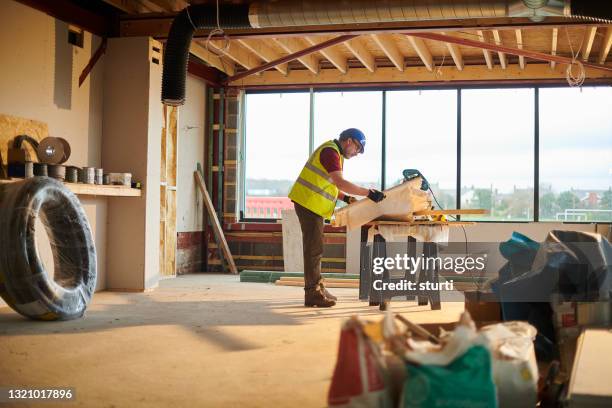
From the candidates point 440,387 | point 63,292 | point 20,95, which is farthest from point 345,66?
point 440,387

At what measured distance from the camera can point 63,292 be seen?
5828 mm

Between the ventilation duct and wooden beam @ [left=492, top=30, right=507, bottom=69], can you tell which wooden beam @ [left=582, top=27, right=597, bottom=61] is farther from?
the ventilation duct

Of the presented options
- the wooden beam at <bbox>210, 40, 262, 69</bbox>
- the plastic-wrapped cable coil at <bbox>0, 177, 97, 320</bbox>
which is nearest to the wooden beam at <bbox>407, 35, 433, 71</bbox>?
the wooden beam at <bbox>210, 40, 262, 69</bbox>

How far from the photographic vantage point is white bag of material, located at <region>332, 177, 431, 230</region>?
664cm

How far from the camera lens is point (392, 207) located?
21.9ft

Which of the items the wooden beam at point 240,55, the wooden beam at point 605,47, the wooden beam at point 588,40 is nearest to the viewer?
the wooden beam at point 588,40

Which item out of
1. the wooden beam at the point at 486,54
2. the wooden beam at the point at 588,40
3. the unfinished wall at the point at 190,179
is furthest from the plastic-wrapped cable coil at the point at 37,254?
the wooden beam at the point at 588,40

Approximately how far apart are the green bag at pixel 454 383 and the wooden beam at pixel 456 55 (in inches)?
298

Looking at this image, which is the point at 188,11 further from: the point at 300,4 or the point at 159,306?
the point at 159,306

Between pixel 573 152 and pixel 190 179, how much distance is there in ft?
19.2

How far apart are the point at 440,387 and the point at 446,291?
19.0ft

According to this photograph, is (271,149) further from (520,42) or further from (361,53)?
(520,42)

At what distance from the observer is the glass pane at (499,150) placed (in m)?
10.8

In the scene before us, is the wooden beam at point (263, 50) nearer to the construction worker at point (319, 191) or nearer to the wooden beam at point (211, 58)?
the wooden beam at point (211, 58)
